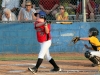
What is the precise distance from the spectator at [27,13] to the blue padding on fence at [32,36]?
251mm

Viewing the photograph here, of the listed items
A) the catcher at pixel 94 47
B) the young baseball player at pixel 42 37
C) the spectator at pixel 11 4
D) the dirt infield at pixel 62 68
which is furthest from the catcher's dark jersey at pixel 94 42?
the spectator at pixel 11 4

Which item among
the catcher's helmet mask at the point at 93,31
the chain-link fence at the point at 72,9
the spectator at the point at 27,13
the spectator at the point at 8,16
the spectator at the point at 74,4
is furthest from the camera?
the spectator at the point at 74,4

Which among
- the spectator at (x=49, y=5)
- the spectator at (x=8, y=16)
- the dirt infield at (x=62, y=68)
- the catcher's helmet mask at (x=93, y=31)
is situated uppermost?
the spectator at (x=49, y=5)

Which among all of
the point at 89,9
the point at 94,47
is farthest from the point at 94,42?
the point at 89,9

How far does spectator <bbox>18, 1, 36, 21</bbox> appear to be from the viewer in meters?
13.2

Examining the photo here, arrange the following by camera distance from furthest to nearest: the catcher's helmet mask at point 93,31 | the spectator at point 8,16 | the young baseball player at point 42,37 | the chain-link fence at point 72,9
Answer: the chain-link fence at point 72,9
the spectator at point 8,16
the catcher's helmet mask at point 93,31
the young baseball player at point 42,37

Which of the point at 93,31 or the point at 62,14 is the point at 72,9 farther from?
the point at 93,31

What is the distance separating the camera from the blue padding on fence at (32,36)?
43.8 ft

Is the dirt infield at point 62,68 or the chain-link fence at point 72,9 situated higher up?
the chain-link fence at point 72,9

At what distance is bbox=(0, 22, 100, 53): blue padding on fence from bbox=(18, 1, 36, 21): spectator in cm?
25

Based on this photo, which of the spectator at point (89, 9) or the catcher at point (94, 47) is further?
the spectator at point (89, 9)

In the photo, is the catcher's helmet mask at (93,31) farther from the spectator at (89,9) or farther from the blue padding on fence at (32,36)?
the spectator at (89,9)

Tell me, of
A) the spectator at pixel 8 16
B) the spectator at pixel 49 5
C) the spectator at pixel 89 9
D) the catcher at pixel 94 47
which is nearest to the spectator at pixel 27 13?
the spectator at pixel 8 16

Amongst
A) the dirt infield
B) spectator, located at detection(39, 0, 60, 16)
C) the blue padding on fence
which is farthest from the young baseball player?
spectator, located at detection(39, 0, 60, 16)
